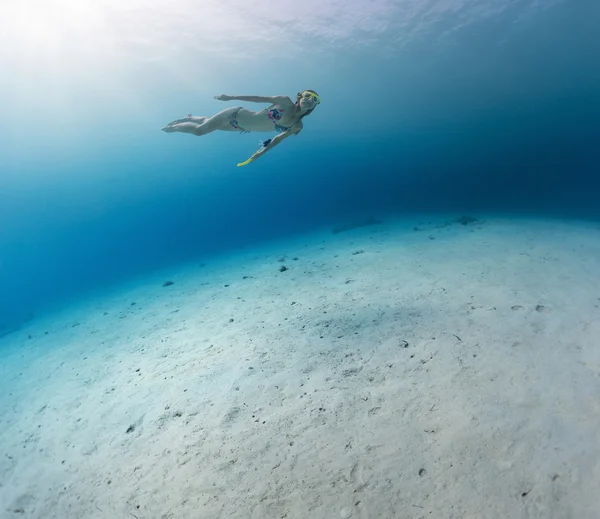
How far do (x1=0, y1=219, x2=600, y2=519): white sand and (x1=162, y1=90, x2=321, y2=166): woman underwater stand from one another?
4360mm

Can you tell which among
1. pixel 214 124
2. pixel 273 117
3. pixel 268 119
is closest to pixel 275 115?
pixel 273 117

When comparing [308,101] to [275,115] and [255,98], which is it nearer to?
[275,115]

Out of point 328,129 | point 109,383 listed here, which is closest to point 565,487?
point 109,383

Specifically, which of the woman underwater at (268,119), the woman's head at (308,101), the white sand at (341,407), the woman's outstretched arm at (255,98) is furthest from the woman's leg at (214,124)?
the white sand at (341,407)

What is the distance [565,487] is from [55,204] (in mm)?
117671

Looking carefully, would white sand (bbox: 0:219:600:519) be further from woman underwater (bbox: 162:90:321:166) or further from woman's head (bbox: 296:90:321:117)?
woman's head (bbox: 296:90:321:117)

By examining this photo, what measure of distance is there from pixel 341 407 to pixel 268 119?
6.21 m

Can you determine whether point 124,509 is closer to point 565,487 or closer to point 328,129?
point 565,487

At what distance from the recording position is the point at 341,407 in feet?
15.5

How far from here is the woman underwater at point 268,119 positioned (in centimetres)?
655

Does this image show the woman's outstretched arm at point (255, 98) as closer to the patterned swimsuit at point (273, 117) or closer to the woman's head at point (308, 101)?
the patterned swimsuit at point (273, 117)

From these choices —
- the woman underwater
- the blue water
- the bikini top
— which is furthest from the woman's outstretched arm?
the blue water

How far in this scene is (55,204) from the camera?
302 feet

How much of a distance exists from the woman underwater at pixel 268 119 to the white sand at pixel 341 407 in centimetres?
436
